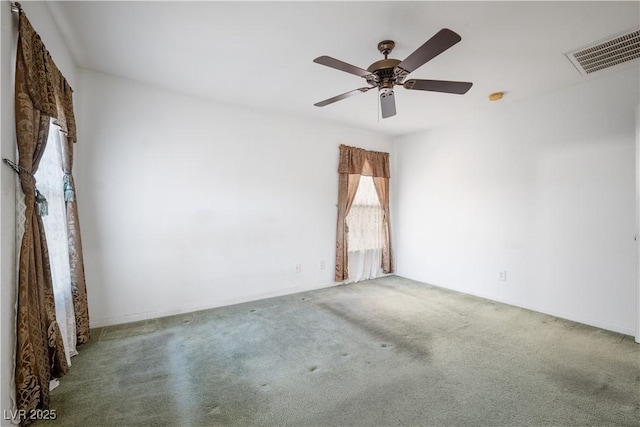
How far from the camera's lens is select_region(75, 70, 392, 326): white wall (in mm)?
2854

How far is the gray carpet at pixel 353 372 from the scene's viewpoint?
166cm

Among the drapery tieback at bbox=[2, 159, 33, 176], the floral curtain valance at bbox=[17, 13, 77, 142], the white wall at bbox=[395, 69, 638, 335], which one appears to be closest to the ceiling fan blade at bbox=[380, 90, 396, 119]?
the white wall at bbox=[395, 69, 638, 335]

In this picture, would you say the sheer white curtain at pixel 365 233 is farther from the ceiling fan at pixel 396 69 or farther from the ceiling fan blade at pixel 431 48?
the ceiling fan blade at pixel 431 48

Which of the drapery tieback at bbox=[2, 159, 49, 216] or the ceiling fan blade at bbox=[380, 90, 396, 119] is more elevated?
the ceiling fan blade at bbox=[380, 90, 396, 119]

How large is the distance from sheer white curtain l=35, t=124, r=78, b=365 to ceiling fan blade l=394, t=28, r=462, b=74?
2.59 meters

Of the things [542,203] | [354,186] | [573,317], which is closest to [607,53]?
[542,203]

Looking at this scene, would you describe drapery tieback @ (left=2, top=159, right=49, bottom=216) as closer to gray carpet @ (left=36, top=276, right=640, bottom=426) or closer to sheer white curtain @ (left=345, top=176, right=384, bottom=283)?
gray carpet @ (left=36, top=276, right=640, bottom=426)

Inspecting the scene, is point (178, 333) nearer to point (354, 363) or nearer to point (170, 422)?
point (170, 422)

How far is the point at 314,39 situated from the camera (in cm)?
224

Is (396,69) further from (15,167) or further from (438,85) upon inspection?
(15,167)

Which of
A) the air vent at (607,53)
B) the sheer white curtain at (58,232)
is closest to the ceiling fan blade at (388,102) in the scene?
the air vent at (607,53)

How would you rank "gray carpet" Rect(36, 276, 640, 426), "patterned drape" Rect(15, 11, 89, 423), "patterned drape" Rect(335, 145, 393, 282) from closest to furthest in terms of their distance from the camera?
"patterned drape" Rect(15, 11, 89, 423)
"gray carpet" Rect(36, 276, 640, 426)
"patterned drape" Rect(335, 145, 393, 282)

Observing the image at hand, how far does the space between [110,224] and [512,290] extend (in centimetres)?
473

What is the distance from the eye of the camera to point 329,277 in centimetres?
443
